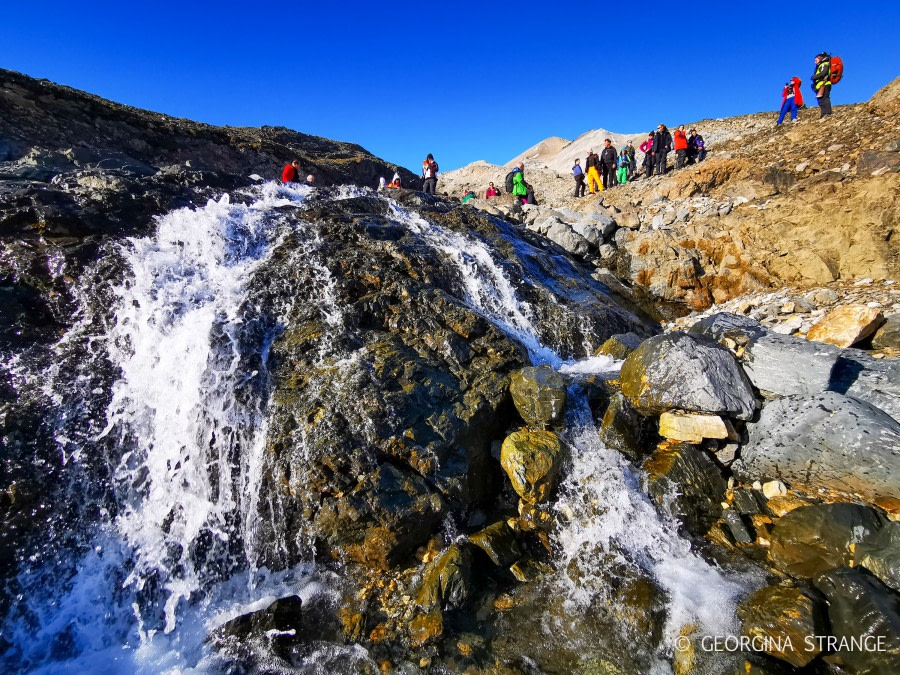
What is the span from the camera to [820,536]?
15.0ft

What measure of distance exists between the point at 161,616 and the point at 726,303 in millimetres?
13897

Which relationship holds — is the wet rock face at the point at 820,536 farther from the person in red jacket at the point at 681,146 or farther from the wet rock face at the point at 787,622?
the person in red jacket at the point at 681,146

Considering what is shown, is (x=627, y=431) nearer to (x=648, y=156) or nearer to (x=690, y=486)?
(x=690, y=486)

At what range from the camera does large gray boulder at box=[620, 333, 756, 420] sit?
234 inches

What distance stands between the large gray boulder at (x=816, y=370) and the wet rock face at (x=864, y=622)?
2746 mm

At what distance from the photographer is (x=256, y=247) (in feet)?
30.7

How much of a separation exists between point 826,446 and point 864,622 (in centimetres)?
Answer: 218

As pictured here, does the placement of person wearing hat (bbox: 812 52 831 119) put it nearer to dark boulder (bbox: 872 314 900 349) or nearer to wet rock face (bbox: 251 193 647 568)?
dark boulder (bbox: 872 314 900 349)

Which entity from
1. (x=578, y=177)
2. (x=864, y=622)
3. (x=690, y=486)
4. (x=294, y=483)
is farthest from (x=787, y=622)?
(x=578, y=177)

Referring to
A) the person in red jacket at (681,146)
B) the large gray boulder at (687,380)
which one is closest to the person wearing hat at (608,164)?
the person in red jacket at (681,146)

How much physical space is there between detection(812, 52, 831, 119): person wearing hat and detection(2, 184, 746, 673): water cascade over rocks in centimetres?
1441

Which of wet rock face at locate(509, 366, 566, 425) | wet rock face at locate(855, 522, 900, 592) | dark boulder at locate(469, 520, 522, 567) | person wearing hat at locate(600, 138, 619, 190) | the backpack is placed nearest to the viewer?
wet rock face at locate(855, 522, 900, 592)

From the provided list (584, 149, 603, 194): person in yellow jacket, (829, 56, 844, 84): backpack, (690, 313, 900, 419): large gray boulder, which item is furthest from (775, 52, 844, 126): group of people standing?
(690, 313, 900, 419): large gray boulder

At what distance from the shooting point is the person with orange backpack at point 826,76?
14070 mm
